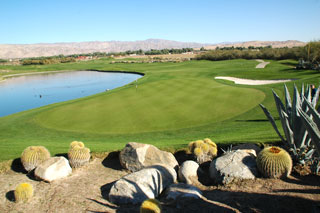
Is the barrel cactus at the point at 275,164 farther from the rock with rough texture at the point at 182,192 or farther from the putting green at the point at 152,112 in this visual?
the putting green at the point at 152,112

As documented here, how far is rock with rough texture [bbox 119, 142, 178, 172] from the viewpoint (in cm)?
665

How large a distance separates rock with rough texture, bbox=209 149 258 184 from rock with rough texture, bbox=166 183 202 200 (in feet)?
2.49

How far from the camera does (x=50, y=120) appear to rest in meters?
16.3

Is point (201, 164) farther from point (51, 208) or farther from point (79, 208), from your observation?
point (51, 208)

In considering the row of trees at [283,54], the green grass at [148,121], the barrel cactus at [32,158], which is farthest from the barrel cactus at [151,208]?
the row of trees at [283,54]

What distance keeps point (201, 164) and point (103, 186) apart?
2.65m

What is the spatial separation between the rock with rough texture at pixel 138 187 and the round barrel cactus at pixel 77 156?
6.17 feet

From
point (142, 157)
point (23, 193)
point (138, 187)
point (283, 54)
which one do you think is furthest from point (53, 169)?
point (283, 54)

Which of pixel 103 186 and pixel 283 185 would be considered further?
pixel 103 186

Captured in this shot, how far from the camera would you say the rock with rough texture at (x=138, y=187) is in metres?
5.39

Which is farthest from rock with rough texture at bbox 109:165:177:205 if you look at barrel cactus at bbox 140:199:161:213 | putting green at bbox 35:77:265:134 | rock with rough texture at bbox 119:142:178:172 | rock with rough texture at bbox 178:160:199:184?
putting green at bbox 35:77:265:134

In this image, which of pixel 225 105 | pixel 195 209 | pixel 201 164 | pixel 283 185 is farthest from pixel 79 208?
pixel 225 105

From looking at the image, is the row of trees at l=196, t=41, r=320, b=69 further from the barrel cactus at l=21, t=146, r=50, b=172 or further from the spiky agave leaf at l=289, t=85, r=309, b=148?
the barrel cactus at l=21, t=146, r=50, b=172

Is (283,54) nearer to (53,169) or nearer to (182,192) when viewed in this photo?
(182,192)
